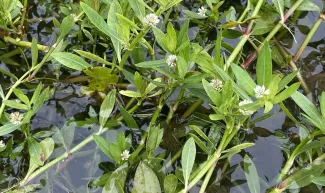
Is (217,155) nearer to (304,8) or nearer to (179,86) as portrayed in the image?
(179,86)

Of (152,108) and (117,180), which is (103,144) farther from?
(152,108)

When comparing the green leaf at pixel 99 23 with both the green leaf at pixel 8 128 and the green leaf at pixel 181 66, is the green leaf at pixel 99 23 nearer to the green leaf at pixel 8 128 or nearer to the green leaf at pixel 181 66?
the green leaf at pixel 181 66

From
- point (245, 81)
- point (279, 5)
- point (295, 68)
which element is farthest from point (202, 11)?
point (245, 81)

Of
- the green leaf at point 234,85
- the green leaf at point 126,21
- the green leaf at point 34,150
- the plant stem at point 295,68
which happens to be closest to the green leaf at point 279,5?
the plant stem at point 295,68

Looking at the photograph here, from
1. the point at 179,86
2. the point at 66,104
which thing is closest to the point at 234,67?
the point at 179,86

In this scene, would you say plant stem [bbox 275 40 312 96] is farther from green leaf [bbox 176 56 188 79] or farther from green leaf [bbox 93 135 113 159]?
green leaf [bbox 93 135 113 159]

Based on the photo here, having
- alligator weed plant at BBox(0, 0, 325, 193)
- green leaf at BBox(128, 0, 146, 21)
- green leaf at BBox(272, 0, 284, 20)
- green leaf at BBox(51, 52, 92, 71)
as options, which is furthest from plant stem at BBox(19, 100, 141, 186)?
green leaf at BBox(272, 0, 284, 20)

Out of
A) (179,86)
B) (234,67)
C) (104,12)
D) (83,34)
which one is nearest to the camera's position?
(234,67)
